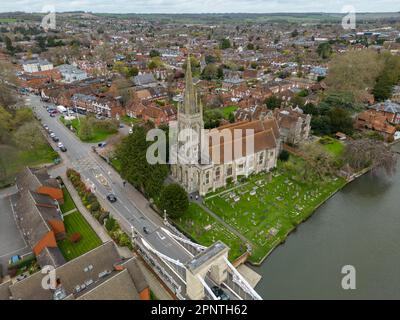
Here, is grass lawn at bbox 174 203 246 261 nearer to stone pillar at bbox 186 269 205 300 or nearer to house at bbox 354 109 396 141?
stone pillar at bbox 186 269 205 300

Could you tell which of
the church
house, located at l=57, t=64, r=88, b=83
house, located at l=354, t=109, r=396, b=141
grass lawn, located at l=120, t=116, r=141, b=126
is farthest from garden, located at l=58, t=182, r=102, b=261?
house, located at l=57, t=64, r=88, b=83

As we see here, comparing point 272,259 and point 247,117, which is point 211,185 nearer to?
point 272,259

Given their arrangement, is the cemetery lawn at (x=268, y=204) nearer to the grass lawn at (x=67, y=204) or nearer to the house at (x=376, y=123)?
the grass lawn at (x=67, y=204)

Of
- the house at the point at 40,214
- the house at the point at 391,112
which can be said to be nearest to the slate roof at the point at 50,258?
the house at the point at 40,214

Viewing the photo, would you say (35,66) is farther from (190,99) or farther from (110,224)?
(110,224)

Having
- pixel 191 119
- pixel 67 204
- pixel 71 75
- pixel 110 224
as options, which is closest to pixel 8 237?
pixel 67 204

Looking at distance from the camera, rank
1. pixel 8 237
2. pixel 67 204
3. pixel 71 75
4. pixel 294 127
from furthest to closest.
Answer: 1. pixel 71 75
2. pixel 294 127
3. pixel 67 204
4. pixel 8 237
